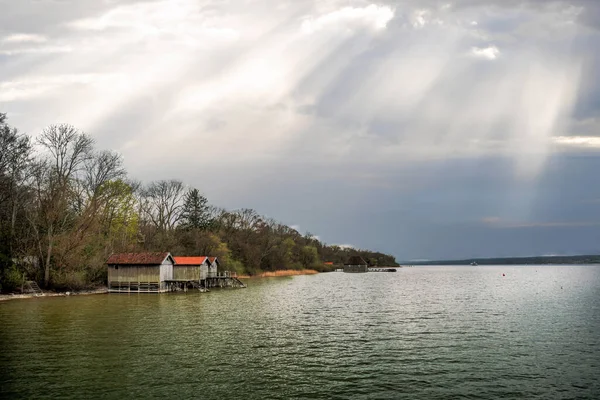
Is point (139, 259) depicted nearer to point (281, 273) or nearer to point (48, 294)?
point (48, 294)

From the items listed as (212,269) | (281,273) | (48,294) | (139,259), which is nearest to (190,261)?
(212,269)

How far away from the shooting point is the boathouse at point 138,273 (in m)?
71.9

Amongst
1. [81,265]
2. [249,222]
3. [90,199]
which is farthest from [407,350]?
[249,222]

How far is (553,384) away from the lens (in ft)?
67.5

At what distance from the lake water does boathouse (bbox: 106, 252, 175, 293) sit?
25850 mm

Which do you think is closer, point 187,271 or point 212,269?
point 187,271

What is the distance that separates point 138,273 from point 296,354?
51909 mm

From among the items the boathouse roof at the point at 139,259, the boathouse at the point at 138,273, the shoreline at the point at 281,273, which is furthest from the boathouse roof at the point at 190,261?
the shoreline at the point at 281,273

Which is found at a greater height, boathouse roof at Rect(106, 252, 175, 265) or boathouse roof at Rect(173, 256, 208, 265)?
boathouse roof at Rect(106, 252, 175, 265)

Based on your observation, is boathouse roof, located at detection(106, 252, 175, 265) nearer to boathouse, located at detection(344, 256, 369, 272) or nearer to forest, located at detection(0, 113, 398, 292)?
forest, located at detection(0, 113, 398, 292)

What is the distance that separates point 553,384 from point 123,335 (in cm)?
2483

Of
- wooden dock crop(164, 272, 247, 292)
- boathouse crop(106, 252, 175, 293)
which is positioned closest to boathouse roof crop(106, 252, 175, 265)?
boathouse crop(106, 252, 175, 293)

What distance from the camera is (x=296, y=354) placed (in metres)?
26.5

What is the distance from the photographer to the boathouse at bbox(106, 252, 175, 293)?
236 feet
